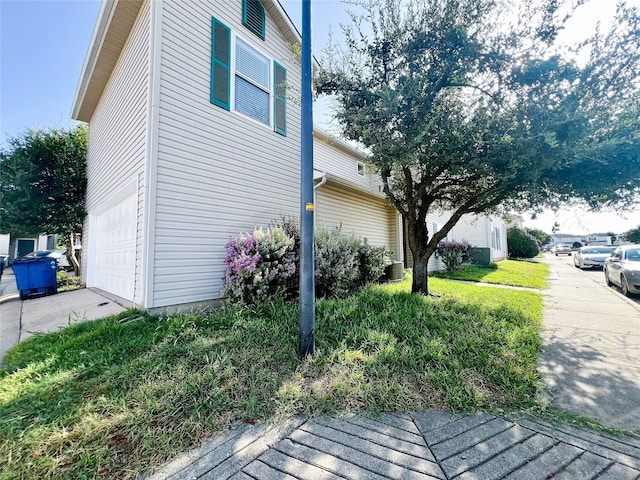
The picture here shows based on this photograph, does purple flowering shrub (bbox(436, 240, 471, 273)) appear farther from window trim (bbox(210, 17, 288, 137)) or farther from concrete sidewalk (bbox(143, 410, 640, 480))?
concrete sidewalk (bbox(143, 410, 640, 480))

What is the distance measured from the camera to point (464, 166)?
17.7ft

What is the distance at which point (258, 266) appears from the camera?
482 cm

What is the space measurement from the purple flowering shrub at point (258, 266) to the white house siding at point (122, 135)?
57.4 inches

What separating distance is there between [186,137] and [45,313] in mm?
4255

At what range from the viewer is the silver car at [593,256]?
15.3 metres

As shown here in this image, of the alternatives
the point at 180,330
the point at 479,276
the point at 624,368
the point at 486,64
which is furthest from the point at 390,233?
the point at 180,330

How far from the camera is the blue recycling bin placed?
6795 mm

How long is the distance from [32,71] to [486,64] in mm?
11371

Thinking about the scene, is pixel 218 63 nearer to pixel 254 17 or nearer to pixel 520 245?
pixel 254 17

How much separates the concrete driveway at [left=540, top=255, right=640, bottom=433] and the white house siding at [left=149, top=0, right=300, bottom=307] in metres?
5.02

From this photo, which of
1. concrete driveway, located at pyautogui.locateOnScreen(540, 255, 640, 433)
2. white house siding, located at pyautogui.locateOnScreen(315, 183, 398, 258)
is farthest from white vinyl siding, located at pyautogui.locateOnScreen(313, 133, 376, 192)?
concrete driveway, located at pyautogui.locateOnScreen(540, 255, 640, 433)

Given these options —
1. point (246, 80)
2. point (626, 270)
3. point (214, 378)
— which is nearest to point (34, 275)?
point (246, 80)

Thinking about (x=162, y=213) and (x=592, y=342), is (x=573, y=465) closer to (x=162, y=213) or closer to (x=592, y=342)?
(x=592, y=342)

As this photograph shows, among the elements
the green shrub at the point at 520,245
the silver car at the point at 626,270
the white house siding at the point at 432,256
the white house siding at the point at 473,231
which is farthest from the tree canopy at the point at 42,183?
the green shrub at the point at 520,245
